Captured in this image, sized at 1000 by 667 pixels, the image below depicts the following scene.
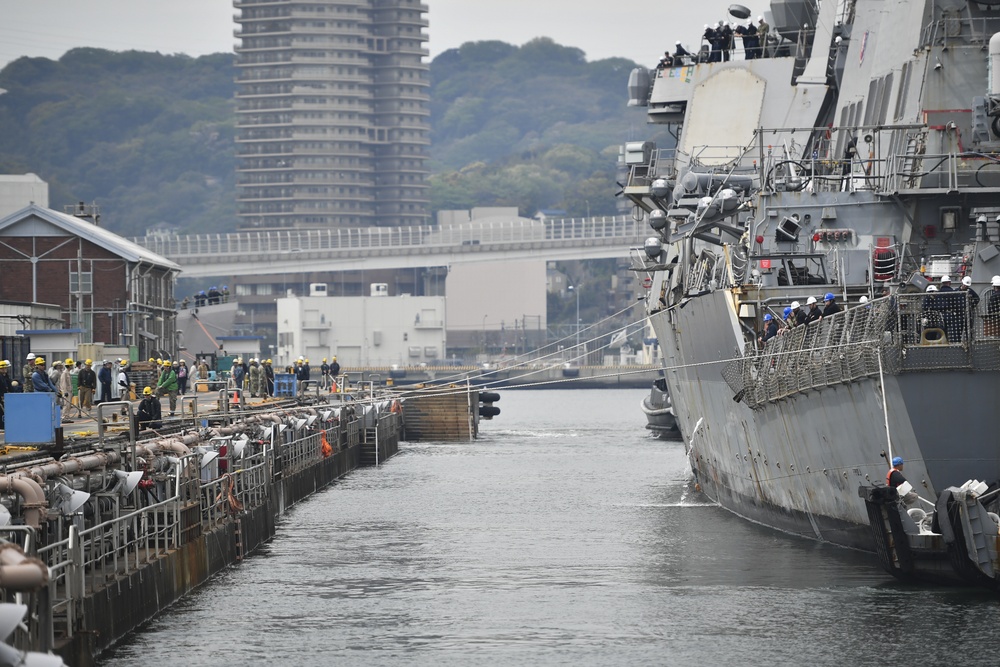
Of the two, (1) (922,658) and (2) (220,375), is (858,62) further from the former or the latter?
(2) (220,375)

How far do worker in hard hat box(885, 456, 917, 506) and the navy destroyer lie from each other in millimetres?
125

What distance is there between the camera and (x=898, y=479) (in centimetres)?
2109

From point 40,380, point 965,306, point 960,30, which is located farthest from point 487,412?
point 965,306

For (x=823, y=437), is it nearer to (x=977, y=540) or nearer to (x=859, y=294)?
(x=859, y=294)

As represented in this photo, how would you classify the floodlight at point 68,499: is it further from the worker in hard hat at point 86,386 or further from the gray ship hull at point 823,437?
the worker in hard hat at point 86,386

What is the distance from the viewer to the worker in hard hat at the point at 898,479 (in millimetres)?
21109

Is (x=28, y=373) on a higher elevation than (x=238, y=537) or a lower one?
higher

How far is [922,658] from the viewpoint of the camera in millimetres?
19031

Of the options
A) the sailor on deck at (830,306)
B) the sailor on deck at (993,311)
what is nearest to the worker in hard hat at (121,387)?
the sailor on deck at (830,306)

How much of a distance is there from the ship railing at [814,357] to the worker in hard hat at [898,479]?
1.33 metres

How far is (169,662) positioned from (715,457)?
692 inches

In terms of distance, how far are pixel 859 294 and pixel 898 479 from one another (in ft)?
22.7

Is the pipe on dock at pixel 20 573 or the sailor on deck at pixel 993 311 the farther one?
the sailor on deck at pixel 993 311

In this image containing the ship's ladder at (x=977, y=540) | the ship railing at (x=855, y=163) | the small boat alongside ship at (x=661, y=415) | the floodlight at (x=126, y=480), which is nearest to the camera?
the ship's ladder at (x=977, y=540)
